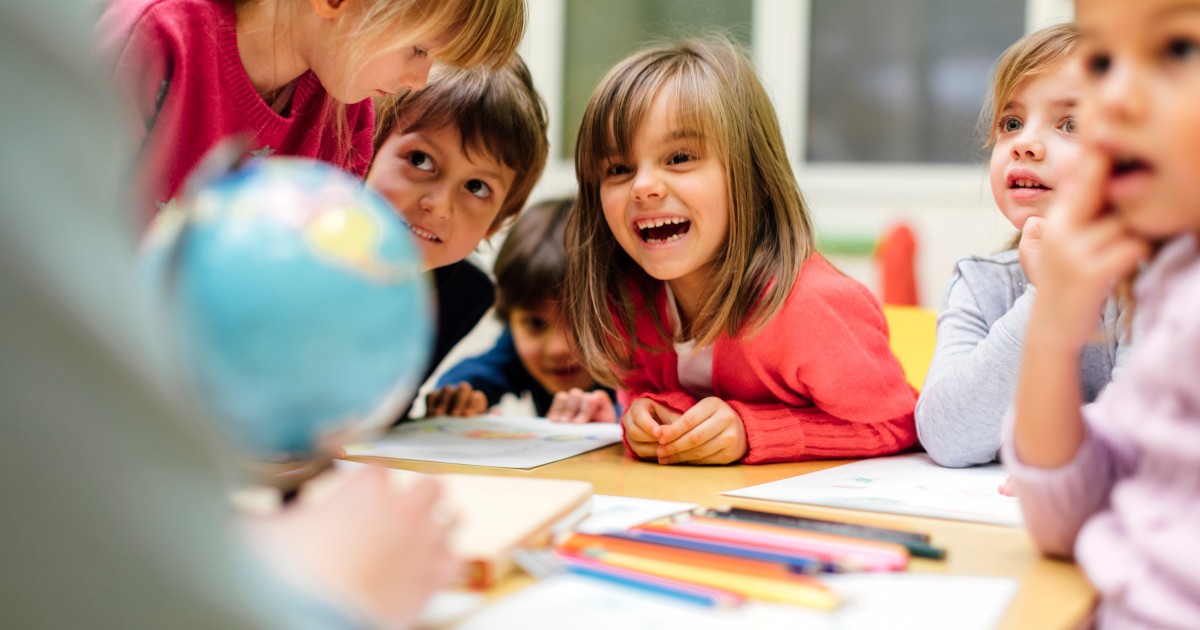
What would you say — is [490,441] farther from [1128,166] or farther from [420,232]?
[1128,166]

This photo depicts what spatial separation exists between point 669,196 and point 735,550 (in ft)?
2.22

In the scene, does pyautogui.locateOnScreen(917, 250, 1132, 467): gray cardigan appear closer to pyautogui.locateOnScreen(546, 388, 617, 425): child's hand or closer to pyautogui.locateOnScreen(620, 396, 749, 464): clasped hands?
pyautogui.locateOnScreen(620, 396, 749, 464): clasped hands

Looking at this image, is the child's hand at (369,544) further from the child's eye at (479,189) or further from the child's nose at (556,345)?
the child's nose at (556,345)

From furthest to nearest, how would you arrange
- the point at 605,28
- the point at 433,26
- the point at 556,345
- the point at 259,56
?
the point at 605,28
the point at 556,345
the point at 259,56
the point at 433,26

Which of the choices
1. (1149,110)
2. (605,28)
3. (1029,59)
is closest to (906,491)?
(1149,110)

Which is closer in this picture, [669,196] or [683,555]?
[683,555]

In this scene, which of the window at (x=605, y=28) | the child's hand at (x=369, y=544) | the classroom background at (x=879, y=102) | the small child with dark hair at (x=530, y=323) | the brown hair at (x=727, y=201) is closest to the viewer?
the child's hand at (x=369, y=544)

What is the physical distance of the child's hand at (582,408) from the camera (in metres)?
1.55

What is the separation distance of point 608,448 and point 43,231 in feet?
2.93

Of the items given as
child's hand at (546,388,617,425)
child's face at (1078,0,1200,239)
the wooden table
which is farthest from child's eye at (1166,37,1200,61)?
child's hand at (546,388,617,425)

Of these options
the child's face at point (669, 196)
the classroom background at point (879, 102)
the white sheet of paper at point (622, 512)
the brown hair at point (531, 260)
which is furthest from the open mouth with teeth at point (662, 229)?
the classroom background at point (879, 102)

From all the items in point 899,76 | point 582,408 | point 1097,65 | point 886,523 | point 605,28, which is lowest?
point 582,408

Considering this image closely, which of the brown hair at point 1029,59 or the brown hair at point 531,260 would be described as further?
the brown hair at point 531,260

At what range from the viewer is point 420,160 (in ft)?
4.69
